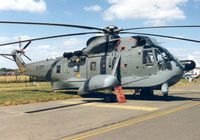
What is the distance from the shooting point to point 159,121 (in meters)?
11.3

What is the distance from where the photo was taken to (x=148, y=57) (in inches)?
763

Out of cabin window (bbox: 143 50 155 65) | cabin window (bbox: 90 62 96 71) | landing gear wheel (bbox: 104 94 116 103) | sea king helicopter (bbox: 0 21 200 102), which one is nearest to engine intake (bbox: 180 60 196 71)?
sea king helicopter (bbox: 0 21 200 102)

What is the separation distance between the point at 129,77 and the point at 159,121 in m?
8.76

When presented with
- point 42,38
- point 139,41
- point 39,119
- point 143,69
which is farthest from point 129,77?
point 39,119

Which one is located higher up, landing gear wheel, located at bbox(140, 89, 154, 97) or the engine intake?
the engine intake

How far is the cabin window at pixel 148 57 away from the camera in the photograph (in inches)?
755

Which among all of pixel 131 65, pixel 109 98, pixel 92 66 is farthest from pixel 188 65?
pixel 92 66

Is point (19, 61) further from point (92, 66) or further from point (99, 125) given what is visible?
point (99, 125)

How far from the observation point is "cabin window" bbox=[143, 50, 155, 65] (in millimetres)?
19188

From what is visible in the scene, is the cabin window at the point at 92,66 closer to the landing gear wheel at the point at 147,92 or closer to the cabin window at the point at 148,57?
the landing gear wheel at the point at 147,92

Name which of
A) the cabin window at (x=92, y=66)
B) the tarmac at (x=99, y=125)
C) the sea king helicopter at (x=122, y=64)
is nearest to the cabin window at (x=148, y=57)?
the sea king helicopter at (x=122, y=64)

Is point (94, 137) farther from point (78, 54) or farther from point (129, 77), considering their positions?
point (78, 54)

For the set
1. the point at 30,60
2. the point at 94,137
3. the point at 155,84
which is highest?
the point at 30,60

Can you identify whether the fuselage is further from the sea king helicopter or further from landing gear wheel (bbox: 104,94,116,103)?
landing gear wheel (bbox: 104,94,116,103)
